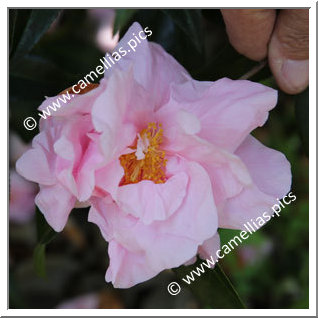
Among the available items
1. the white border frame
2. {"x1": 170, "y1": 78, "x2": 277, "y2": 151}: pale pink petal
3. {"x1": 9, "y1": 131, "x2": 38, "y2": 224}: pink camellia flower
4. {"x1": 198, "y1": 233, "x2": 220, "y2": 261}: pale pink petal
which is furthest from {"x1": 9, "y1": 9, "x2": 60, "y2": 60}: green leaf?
{"x1": 9, "y1": 131, "x2": 38, "y2": 224}: pink camellia flower

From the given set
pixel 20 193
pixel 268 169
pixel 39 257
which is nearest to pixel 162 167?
pixel 268 169

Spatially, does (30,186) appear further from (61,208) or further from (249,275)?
(61,208)

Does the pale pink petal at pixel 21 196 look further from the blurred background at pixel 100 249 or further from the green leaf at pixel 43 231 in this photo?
the green leaf at pixel 43 231

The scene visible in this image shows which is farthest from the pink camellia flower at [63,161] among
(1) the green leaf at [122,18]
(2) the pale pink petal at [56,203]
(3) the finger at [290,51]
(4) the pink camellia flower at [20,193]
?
(4) the pink camellia flower at [20,193]

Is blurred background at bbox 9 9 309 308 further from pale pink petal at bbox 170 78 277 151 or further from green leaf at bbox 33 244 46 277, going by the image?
pale pink petal at bbox 170 78 277 151

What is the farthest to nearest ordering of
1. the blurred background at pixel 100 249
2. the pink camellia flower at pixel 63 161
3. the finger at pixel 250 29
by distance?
1. the blurred background at pixel 100 249
2. the finger at pixel 250 29
3. the pink camellia flower at pixel 63 161
